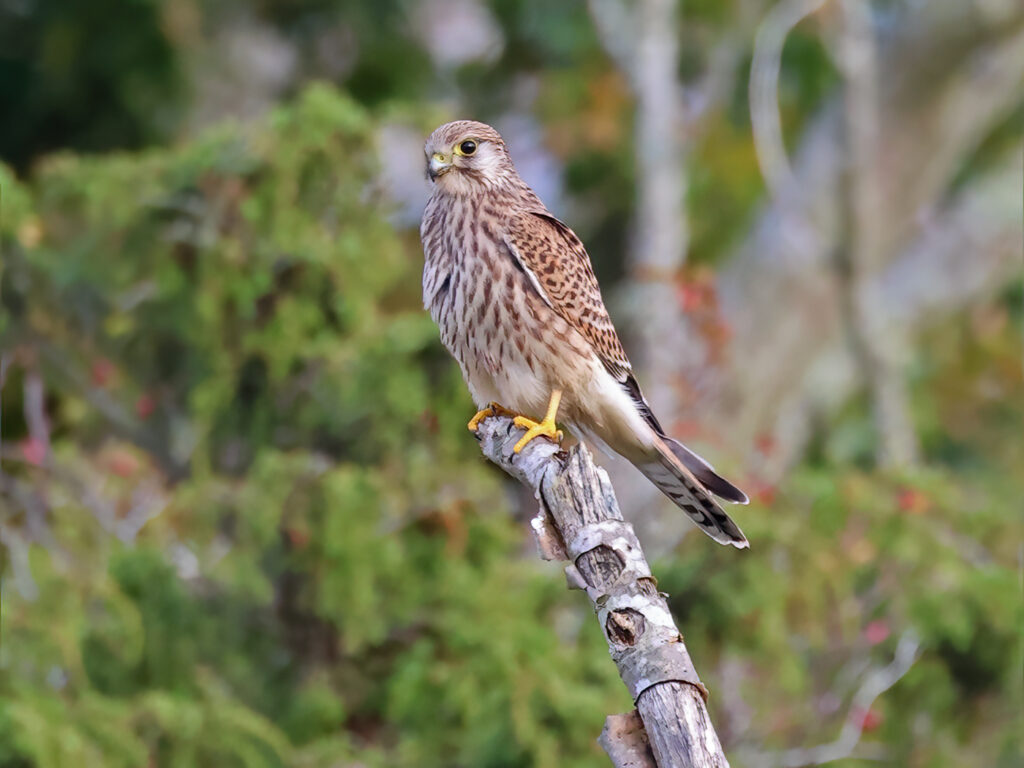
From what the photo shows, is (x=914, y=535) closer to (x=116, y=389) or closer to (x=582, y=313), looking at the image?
(x=582, y=313)

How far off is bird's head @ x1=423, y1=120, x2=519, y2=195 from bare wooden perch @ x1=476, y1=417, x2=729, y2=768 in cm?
102

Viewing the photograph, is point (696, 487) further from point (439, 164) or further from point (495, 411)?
point (439, 164)

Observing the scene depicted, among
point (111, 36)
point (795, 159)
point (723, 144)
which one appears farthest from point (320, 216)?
point (723, 144)

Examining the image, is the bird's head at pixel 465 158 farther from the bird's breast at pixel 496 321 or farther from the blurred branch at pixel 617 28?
the blurred branch at pixel 617 28

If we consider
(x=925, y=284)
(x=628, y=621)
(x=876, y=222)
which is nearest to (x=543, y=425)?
(x=628, y=621)

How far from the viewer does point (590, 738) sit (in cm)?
410

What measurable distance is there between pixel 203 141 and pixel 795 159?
4124 mm

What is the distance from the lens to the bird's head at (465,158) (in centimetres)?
328

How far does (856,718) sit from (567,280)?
210 centimetres

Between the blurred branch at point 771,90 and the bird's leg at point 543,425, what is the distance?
3.97 m

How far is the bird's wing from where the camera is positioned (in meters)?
3.23

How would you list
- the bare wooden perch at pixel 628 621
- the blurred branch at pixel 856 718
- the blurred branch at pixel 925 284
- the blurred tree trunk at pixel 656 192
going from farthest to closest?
1. the blurred branch at pixel 925 284
2. the blurred tree trunk at pixel 656 192
3. the blurred branch at pixel 856 718
4. the bare wooden perch at pixel 628 621

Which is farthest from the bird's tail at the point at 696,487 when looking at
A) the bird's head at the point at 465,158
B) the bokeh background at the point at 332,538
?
the bokeh background at the point at 332,538

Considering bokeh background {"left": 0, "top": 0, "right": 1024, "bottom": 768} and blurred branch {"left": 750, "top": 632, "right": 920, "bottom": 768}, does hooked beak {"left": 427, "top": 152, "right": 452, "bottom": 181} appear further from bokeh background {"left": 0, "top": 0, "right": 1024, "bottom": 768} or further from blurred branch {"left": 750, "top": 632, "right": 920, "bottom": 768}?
blurred branch {"left": 750, "top": 632, "right": 920, "bottom": 768}
